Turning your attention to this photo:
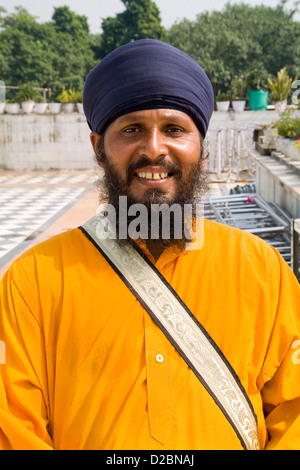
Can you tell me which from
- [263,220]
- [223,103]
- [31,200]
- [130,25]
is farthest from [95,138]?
[130,25]

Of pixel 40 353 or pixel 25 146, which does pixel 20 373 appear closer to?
pixel 40 353

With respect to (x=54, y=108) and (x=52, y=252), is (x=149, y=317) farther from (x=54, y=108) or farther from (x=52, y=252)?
(x=54, y=108)

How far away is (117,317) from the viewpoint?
1337 mm

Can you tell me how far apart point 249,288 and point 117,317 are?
353mm

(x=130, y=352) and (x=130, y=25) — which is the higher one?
(x=130, y=25)

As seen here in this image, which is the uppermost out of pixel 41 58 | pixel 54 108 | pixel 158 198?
pixel 41 58

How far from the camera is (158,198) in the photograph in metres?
1.43

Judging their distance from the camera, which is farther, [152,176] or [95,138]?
[95,138]

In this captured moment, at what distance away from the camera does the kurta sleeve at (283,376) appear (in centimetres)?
132

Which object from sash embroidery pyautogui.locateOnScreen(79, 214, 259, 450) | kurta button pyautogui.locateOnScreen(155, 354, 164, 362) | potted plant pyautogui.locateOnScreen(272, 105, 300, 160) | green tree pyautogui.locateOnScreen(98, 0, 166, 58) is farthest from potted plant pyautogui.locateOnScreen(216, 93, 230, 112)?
green tree pyautogui.locateOnScreen(98, 0, 166, 58)

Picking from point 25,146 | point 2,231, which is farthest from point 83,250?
point 25,146

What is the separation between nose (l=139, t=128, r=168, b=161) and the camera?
1.37 m

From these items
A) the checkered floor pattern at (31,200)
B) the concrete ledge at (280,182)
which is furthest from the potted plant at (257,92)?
the concrete ledge at (280,182)

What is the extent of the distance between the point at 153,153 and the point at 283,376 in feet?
2.13
